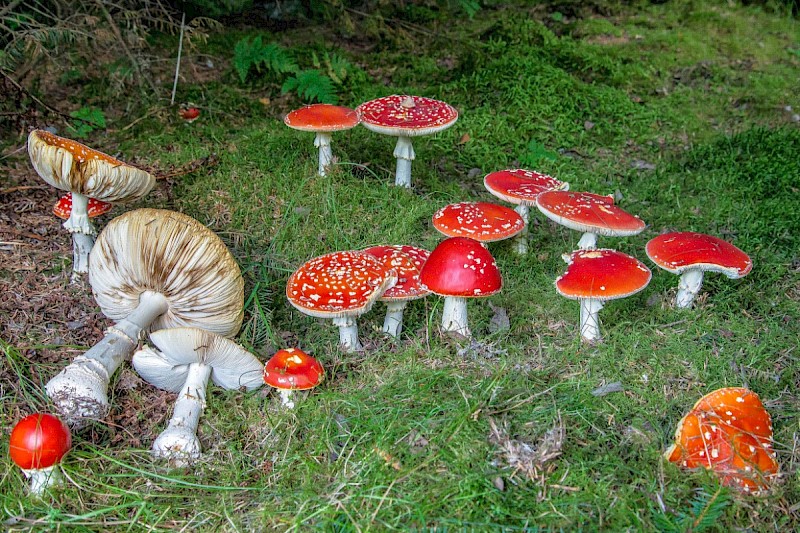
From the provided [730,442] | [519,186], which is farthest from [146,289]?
[730,442]

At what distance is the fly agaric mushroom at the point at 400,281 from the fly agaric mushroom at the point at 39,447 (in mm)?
2004

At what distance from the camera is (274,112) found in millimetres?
6922

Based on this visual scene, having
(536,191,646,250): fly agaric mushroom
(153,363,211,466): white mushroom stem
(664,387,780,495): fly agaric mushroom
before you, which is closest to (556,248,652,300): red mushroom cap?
(536,191,646,250): fly agaric mushroom

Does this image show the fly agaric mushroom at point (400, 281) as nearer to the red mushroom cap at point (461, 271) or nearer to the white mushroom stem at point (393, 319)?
the white mushroom stem at point (393, 319)

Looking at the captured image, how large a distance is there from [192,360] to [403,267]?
1514mm

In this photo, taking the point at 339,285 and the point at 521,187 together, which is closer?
the point at 339,285

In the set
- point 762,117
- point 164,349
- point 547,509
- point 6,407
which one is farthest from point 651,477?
point 762,117

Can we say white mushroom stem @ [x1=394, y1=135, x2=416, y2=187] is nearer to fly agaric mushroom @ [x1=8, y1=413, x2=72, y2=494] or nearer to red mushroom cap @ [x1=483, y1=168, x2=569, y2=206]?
red mushroom cap @ [x1=483, y1=168, x2=569, y2=206]

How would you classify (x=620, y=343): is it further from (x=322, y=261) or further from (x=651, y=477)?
(x=322, y=261)

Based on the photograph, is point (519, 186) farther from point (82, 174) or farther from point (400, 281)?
point (82, 174)

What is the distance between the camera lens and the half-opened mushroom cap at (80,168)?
3.93 metres

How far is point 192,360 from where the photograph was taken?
4074 mm

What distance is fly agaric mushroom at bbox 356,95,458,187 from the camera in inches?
205

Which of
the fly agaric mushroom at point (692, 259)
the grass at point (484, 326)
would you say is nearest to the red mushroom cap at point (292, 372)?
the grass at point (484, 326)
